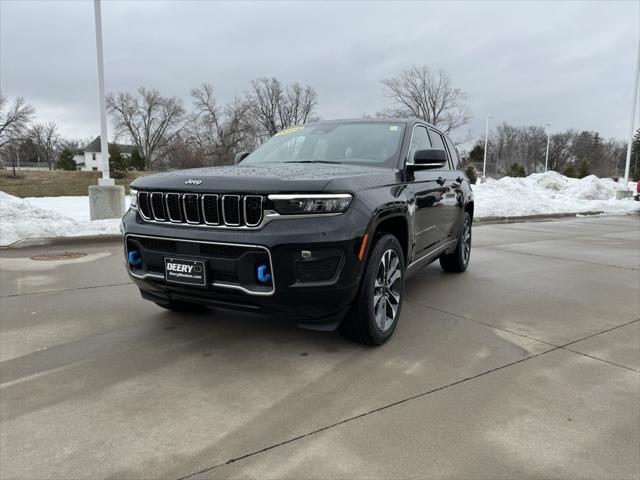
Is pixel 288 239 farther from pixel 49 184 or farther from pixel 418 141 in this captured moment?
pixel 49 184

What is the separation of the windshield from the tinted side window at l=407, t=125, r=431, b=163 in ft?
0.50

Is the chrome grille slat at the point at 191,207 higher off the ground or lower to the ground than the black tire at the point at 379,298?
higher

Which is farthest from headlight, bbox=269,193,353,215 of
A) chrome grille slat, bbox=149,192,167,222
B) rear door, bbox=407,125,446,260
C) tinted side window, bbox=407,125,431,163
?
tinted side window, bbox=407,125,431,163

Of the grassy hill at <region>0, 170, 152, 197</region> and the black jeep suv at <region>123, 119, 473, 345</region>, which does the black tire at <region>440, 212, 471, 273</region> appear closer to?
the black jeep suv at <region>123, 119, 473, 345</region>

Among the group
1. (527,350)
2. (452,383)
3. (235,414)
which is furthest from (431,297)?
(235,414)

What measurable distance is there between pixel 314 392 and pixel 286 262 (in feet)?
2.73

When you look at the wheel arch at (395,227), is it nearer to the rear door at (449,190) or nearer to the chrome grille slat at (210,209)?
the chrome grille slat at (210,209)

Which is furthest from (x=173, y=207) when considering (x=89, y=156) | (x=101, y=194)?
(x=89, y=156)

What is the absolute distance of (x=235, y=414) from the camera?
2762mm

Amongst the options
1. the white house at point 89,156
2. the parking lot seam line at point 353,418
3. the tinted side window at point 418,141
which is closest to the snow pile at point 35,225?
the tinted side window at point 418,141

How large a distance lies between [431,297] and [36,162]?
338ft

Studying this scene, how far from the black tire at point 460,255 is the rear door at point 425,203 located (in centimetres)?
121

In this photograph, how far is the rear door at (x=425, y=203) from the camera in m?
4.43

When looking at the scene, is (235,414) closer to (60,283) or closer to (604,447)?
(604,447)
